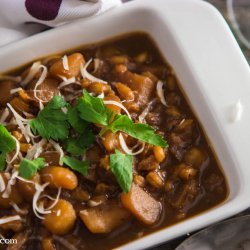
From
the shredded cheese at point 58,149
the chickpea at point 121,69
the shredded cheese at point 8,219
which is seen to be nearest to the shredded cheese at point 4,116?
the shredded cheese at point 58,149

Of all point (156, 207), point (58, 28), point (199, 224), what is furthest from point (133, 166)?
point (58, 28)

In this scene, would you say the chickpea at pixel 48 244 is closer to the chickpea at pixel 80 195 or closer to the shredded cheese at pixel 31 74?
the chickpea at pixel 80 195

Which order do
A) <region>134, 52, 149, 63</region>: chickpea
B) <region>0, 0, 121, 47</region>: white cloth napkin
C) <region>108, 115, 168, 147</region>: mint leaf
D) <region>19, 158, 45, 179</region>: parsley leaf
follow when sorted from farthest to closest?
<region>134, 52, 149, 63</region>: chickpea
<region>0, 0, 121, 47</region>: white cloth napkin
<region>108, 115, 168, 147</region>: mint leaf
<region>19, 158, 45, 179</region>: parsley leaf

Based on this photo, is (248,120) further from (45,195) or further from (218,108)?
(45,195)

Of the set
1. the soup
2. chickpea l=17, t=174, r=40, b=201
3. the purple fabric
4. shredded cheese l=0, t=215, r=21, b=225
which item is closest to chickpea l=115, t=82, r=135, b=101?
the soup

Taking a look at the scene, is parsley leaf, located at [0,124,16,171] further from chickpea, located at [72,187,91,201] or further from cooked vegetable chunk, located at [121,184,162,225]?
cooked vegetable chunk, located at [121,184,162,225]
